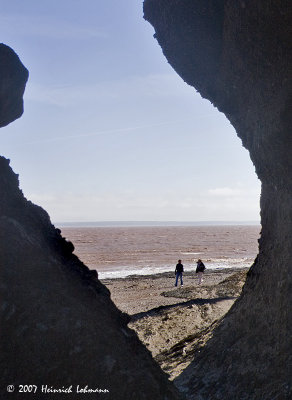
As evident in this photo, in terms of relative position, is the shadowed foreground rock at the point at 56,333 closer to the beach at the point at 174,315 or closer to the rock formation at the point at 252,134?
the beach at the point at 174,315

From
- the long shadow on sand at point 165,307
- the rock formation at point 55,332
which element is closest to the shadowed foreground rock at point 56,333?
the rock formation at point 55,332

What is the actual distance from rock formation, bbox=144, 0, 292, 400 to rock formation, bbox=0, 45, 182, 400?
3631 millimetres

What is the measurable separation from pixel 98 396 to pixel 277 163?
277 inches

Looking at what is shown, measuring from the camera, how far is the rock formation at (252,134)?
8.60 m

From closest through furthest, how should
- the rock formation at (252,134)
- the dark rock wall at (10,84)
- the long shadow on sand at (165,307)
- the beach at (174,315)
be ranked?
1. the dark rock wall at (10,84)
2. the rock formation at (252,134)
3. the beach at (174,315)
4. the long shadow on sand at (165,307)

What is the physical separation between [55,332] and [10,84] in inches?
150

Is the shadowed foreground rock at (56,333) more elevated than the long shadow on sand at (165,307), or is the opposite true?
the shadowed foreground rock at (56,333)

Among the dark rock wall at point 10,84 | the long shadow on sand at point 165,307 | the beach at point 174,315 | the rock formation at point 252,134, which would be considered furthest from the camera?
the long shadow on sand at point 165,307

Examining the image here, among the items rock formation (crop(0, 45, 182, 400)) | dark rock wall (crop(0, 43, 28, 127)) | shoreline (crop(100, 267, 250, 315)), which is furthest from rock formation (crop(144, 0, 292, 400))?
shoreline (crop(100, 267, 250, 315))

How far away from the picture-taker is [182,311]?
17.8 meters

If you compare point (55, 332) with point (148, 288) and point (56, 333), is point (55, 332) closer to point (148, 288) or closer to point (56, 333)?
point (56, 333)

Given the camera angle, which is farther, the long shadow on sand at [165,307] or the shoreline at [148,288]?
the shoreline at [148,288]

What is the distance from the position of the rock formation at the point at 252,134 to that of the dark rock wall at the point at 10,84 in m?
5.42

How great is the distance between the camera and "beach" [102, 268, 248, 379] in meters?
12.6
